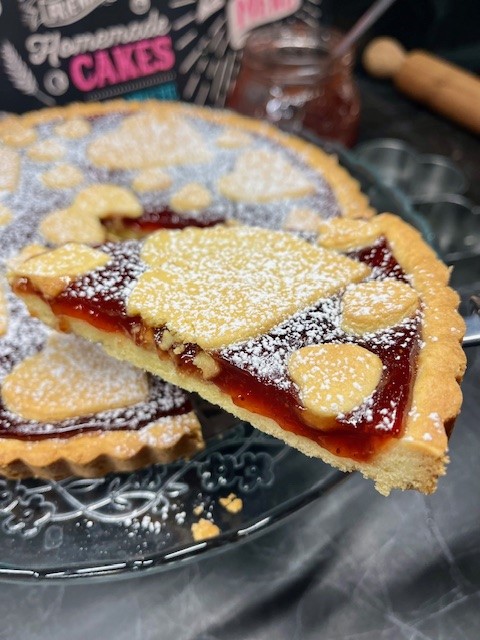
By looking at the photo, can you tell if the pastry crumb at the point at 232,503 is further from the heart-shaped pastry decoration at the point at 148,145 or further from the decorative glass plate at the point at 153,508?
the heart-shaped pastry decoration at the point at 148,145

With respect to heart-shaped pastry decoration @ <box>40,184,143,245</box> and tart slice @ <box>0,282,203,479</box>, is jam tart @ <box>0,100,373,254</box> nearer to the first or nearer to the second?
heart-shaped pastry decoration @ <box>40,184,143,245</box>

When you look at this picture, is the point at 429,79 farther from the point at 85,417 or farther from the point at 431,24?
the point at 85,417

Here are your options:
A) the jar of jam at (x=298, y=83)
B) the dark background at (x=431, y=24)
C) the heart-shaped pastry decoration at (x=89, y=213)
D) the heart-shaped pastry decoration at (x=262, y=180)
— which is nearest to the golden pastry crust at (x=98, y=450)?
the heart-shaped pastry decoration at (x=89, y=213)

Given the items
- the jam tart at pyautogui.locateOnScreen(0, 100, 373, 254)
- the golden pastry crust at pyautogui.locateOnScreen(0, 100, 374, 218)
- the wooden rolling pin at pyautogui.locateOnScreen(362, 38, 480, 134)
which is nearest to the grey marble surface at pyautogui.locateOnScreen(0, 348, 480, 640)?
the jam tart at pyautogui.locateOnScreen(0, 100, 373, 254)

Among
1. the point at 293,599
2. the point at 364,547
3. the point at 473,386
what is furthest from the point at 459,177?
the point at 293,599

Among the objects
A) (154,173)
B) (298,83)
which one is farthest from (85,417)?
(298,83)

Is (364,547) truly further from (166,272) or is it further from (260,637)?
(166,272)
